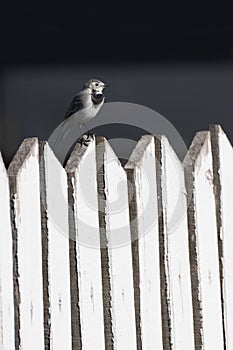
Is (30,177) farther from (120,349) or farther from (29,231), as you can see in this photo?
(120,349)

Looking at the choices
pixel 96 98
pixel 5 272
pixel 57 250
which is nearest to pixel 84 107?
pixel 96 98

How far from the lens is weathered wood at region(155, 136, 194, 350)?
12.3 feet

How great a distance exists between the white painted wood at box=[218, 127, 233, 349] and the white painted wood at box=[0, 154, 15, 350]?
1.06 m

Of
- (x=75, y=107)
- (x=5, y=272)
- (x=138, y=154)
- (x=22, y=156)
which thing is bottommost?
(x=5, y=272)

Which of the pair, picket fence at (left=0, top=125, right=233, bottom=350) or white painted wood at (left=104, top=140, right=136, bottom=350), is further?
white painted wood at (left=104, top=140, right=136, bottom=350)

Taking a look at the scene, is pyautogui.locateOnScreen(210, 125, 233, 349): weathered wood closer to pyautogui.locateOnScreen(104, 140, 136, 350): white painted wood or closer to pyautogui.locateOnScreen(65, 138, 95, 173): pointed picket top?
pyautogui.locateOnScreen(104, 140, 136, 350): white painted wood

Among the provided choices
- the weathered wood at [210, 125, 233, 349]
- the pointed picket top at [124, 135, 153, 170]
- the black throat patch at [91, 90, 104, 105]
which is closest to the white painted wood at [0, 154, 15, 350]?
the pointed picket top at [124, 135, 153, 170]

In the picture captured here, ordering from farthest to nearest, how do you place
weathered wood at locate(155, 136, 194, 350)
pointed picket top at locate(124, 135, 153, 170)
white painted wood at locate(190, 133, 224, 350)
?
white painted wood at locate(190, 133, 224, 350)
weathered wood at locate(155, 136, 194, 350)
pointed picket top at locate(124, 135, 153, 170)

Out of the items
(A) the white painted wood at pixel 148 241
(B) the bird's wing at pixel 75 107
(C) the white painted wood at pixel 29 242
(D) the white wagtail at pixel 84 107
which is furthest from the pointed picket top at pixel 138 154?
(B) the bird's wing at pixel 75 107

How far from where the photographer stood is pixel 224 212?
13.2ft

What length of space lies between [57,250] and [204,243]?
0.72 metres

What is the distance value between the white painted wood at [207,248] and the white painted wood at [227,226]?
1.8 inches

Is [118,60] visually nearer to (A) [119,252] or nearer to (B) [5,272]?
(A) [119,252]

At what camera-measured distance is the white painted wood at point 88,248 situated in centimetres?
344
